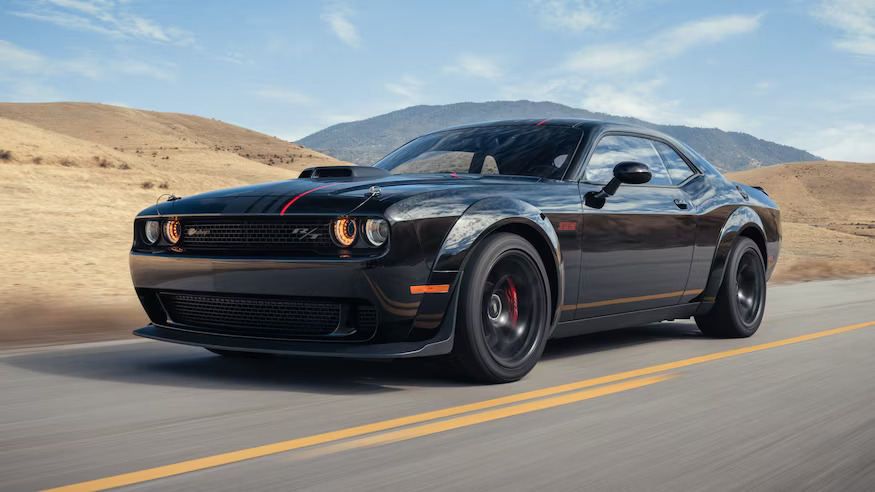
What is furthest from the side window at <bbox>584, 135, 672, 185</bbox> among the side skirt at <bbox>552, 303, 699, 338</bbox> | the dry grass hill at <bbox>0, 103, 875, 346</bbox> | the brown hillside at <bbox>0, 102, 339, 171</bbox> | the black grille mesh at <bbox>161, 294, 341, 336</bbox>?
the brown hillside at <bbox>0, 102, 339, 171</bbox>

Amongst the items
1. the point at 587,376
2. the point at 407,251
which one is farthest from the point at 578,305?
the point at 407,251

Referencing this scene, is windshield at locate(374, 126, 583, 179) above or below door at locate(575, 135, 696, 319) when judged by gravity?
above

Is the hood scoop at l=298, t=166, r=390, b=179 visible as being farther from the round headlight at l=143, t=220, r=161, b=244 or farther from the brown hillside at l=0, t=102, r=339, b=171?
the brown hillside at l=0, t=102, r=339, b=171

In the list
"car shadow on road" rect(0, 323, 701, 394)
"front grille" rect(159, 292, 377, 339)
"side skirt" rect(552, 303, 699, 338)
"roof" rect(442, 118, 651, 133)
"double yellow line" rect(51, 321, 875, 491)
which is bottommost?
"car shadow on road" rect(0, 323, 701, 394)

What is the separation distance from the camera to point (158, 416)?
4035 mm

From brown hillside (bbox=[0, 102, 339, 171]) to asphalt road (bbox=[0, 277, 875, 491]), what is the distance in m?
62.7

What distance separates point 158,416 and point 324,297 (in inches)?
35.4

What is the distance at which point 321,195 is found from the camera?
4605 mm

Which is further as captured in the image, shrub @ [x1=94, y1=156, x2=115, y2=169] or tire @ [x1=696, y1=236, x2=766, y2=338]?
shrub @ [x1=94, y1=156, x2=115, y2=169]

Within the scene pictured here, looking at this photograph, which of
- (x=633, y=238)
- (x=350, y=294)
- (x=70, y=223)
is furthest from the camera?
(x=70, y=223)

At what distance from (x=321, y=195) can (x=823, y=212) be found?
246 feet

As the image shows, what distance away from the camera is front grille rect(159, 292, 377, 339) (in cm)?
448

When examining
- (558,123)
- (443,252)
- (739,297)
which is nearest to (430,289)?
(443,252)

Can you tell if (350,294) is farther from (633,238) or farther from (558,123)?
(558,123)
